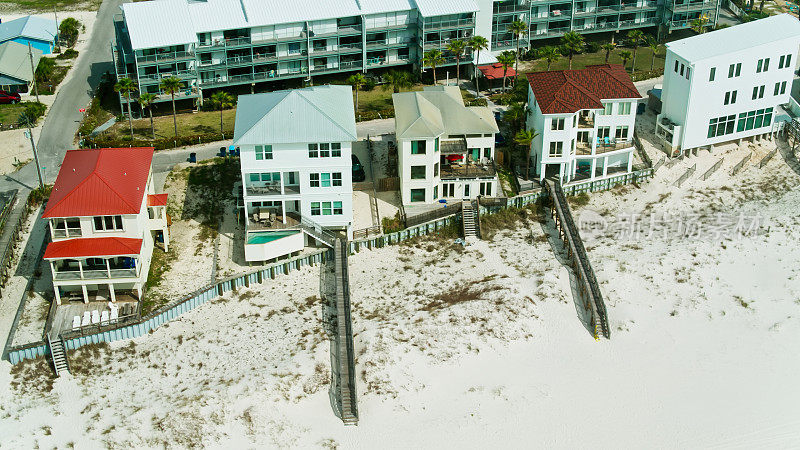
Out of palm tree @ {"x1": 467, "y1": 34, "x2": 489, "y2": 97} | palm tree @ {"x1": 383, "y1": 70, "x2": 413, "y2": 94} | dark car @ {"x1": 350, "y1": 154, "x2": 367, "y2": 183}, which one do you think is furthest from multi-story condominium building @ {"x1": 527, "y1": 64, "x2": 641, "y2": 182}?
palm tree @ {"x1": 383, "y1": 70, "x2": 413, "y2": 94}

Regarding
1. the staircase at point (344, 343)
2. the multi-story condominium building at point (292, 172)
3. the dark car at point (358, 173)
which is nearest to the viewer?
the staircase at point (344, 343)

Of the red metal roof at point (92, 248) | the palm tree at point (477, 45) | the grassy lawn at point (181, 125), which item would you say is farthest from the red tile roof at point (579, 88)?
the red metal roof at point (92, 248)

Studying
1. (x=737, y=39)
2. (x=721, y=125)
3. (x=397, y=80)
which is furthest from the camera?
(x=397, y=80)

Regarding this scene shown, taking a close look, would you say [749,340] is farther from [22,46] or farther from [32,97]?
[22,46]

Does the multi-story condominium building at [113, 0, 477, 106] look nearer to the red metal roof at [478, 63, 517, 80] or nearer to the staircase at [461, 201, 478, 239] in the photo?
the red metal roof at [478, 63, 517, 80]

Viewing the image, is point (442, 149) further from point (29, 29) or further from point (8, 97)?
point (29, 29)

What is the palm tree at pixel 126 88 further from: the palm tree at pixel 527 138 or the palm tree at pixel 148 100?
the palm tree at pixel 527 138

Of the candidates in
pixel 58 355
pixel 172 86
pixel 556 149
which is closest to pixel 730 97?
pixel 556 149
